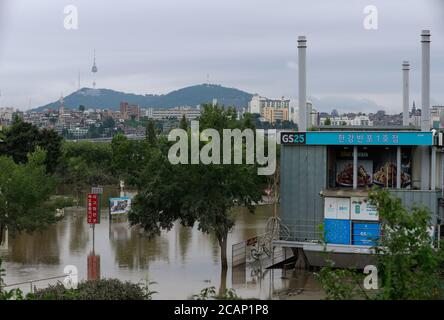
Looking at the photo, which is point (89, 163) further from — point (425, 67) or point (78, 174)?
point (425, 67)

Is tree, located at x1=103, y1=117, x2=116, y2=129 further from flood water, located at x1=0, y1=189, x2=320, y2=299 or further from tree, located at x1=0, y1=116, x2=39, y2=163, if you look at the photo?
flood water, located at x1=0, y1=189, x2=320, y2=299

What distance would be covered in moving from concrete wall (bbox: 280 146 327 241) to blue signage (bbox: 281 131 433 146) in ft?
0.78

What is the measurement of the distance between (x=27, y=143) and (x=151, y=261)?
87.7ft

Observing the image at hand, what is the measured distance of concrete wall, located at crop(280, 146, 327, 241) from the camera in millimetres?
20359

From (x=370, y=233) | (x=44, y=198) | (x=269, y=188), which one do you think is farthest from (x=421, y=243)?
(x=269, y=188)

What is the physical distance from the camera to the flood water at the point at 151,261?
18.5m

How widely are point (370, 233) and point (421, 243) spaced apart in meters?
10.9

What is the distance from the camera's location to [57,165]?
160 feet

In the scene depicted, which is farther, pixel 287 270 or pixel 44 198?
pixel 44 198

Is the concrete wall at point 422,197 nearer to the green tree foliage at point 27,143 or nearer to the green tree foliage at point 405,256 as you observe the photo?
the green tree foliage at point 405,256

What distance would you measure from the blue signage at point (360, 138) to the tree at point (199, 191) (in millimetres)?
1520

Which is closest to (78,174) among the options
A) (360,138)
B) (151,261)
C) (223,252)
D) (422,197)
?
(151,261)
